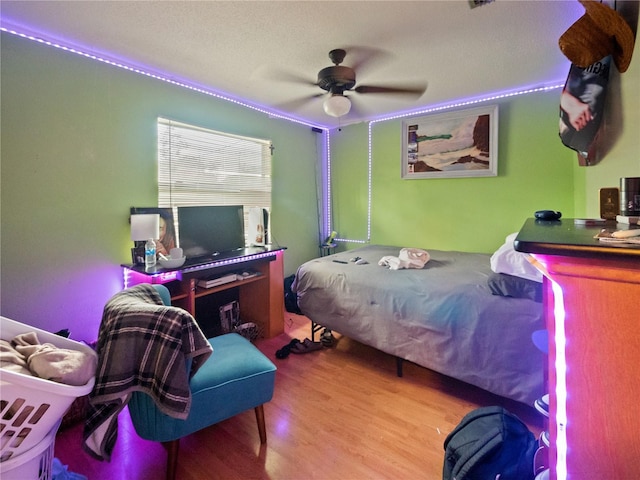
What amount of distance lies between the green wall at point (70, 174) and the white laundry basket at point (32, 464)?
4.24ft

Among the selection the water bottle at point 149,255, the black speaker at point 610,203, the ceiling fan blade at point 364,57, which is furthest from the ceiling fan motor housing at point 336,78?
the water bottle at point 149,255

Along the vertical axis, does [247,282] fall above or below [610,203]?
below

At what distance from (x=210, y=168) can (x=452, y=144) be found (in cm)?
260

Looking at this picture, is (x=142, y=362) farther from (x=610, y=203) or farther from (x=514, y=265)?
(x=610, y=203)

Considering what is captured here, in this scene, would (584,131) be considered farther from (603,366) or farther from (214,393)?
(214,393)

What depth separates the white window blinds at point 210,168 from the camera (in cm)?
268

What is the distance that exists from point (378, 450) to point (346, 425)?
0.24 metres

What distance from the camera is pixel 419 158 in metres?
3.65

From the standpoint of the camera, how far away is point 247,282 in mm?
2941

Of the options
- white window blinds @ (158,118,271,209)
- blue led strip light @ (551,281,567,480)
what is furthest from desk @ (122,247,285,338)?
blue led strip light @ (551,281,567,480)

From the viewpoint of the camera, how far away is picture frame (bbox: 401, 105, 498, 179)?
321 cm

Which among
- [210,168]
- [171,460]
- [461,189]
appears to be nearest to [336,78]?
[210,168]

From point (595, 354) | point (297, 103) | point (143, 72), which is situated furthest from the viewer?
point (297, 103)

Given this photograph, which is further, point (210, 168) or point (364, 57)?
point (210, 168)
